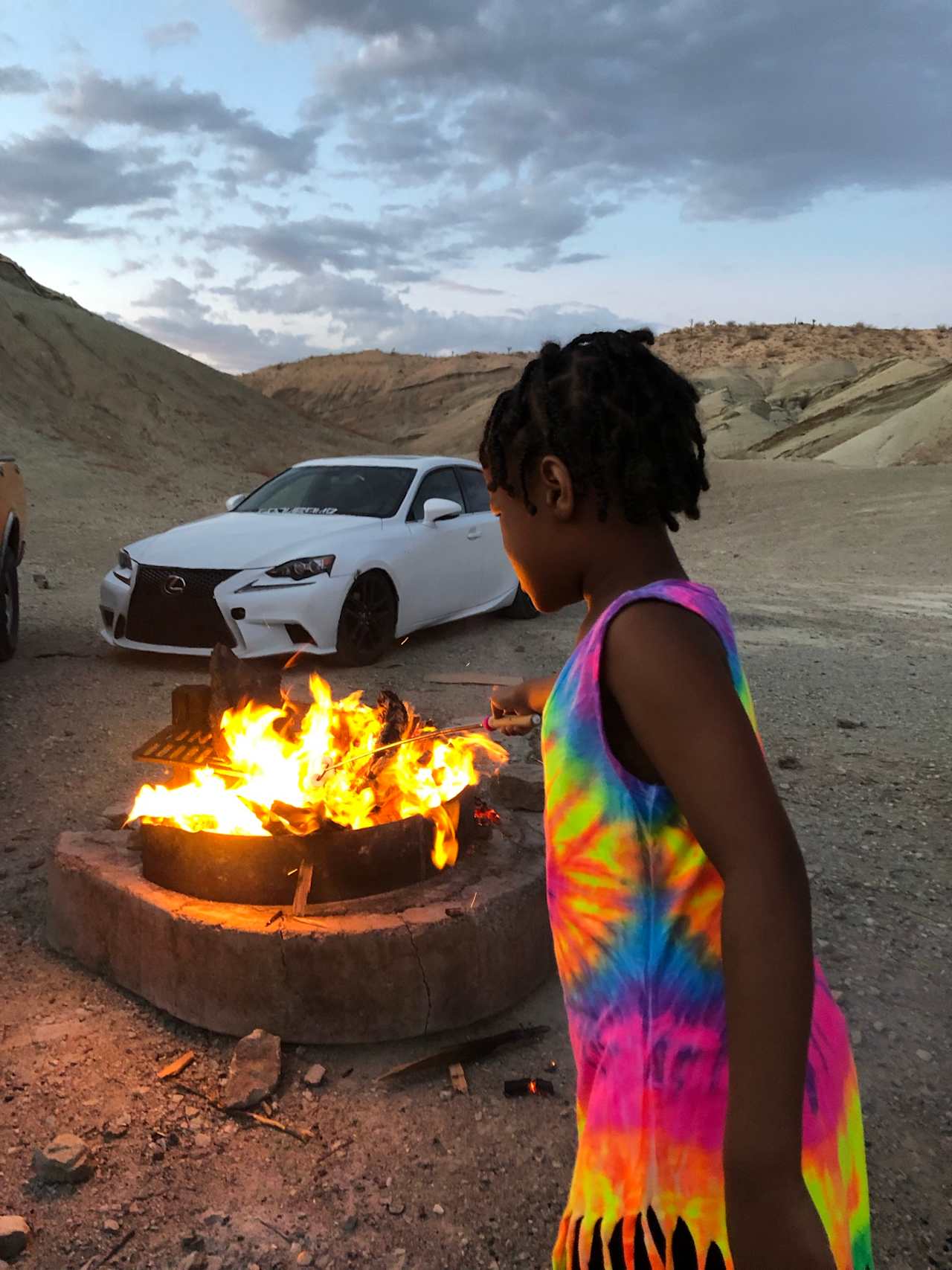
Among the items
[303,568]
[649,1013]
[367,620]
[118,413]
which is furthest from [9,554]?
[118,413]

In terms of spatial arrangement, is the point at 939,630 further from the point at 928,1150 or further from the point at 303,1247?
the point at 303,1247

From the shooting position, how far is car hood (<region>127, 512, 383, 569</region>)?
793cm

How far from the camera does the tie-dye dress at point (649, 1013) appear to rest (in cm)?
126

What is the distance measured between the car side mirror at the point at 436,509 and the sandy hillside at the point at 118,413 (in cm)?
1515

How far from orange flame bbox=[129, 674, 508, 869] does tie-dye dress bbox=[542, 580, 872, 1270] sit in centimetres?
219

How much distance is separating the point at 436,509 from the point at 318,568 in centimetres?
127

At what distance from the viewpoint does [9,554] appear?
8320mm

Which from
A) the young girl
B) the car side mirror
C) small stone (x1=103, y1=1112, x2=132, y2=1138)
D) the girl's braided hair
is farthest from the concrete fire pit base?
the car side mirror

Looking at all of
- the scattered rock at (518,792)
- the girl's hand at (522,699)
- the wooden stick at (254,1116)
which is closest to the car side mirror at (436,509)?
the scattered rock at (518,792)

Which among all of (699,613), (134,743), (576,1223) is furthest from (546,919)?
(134,743)

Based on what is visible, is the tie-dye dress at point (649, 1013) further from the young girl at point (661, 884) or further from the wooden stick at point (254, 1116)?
the wooden stick at point (254, 1116)

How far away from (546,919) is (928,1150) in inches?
53.2

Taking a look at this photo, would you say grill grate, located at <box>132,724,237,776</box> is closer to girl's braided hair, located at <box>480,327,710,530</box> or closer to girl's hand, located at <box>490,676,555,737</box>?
girl's hand, located at <box>490,676,555,737</box>

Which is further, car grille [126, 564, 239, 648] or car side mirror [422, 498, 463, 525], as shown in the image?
car side mirror [422, 498, 463, 525]
